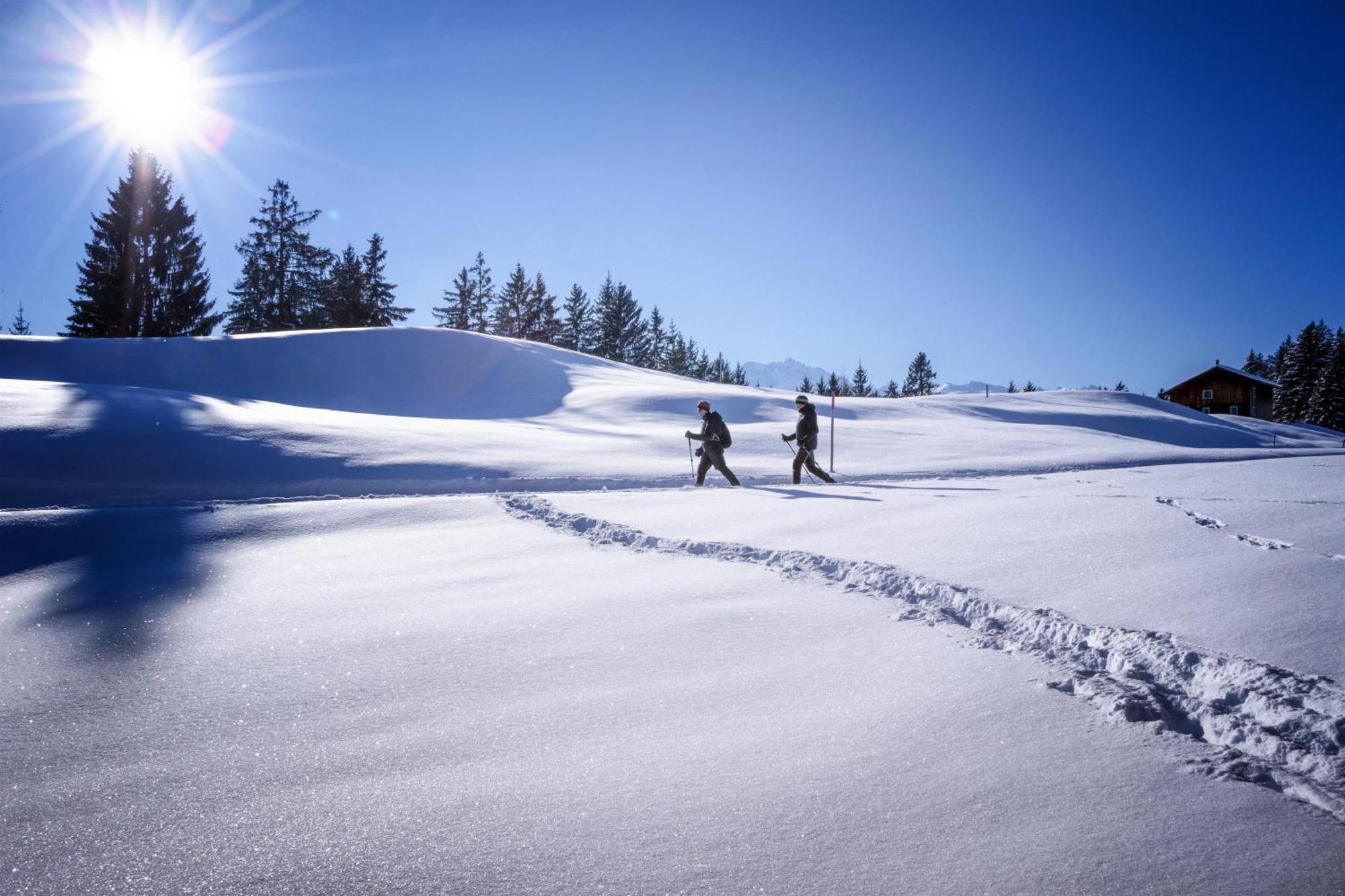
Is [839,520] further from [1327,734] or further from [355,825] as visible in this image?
[355,825]

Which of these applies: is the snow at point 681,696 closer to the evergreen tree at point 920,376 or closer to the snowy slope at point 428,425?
the snowy slope at point 428,425

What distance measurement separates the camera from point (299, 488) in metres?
9.68

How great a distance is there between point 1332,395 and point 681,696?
7545 cm

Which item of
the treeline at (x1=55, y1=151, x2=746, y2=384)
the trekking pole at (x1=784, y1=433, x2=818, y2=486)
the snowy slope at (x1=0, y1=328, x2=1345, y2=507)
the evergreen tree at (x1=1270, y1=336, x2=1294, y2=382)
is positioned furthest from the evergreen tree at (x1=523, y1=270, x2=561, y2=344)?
the evergreen tree at (x1=1270, y1=336, x2=1294, y2=382)

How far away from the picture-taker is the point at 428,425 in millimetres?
15750

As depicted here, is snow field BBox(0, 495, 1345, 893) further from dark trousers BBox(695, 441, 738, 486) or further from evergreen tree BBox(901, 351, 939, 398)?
evergreen tree BBox(901, 351, 939, 398)

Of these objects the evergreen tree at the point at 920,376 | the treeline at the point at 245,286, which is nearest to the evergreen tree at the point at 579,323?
the treeline at the point at 245,286

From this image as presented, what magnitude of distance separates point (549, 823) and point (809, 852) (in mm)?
828

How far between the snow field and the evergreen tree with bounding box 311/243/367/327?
150 feet

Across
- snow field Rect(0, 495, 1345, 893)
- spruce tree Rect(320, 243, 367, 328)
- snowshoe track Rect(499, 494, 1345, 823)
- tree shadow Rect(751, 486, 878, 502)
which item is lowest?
snow field Rect(0, 495, 1345, 893)

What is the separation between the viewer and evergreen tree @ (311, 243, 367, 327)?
44.2 metres

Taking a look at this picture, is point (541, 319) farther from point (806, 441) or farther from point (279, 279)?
point (806, 441)

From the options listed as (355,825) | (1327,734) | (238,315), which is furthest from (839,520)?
(238,315)

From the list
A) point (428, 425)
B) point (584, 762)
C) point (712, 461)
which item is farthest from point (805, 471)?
point (584, 762)
